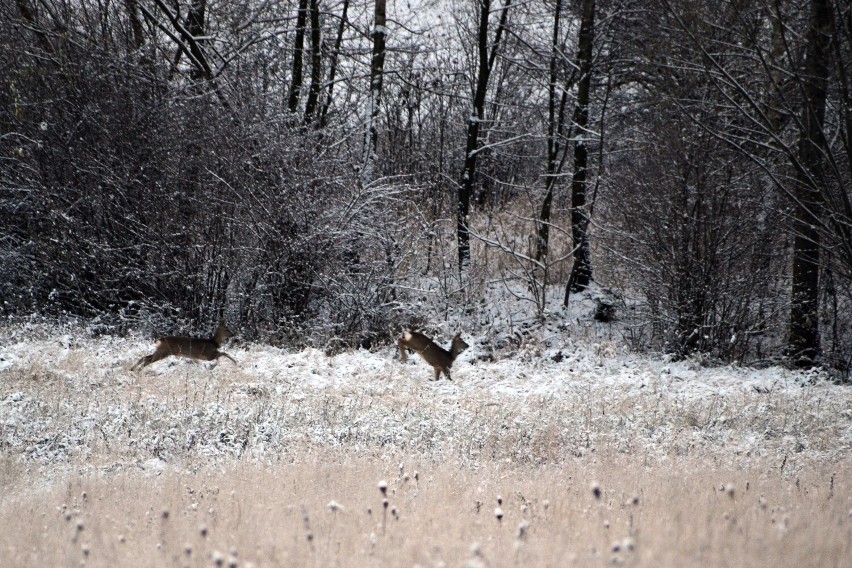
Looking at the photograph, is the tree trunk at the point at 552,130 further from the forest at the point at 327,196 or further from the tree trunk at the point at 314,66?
the tree trunk at the point at 314,66

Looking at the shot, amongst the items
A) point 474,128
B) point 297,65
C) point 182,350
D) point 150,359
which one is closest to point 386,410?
point 182,350

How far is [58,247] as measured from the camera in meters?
14.1

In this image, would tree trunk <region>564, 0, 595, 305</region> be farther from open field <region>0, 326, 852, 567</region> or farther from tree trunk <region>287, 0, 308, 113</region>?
tree trunk <region>287, 0, 308, 113</region>

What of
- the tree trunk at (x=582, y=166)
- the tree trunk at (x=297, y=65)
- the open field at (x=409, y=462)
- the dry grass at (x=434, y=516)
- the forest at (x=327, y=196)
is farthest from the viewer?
the tree trunk at (x=297, y=65)

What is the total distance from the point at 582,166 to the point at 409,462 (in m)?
10.7

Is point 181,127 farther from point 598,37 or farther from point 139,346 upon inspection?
point 598,37

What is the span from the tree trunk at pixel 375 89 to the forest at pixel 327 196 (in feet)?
0.16

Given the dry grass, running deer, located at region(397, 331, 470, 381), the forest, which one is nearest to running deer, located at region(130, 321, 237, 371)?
running deer, located at region(397, 331, 470, 381)

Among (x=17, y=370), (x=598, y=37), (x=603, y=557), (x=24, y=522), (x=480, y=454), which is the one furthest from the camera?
(x=598, y=37)

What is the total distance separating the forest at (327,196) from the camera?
12.5 meters

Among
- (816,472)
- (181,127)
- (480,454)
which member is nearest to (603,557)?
(480,454)

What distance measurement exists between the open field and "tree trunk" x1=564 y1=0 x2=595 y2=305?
468cm

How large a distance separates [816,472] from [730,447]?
0.95 meters

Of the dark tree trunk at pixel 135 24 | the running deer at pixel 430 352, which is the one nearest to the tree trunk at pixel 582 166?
the running deer at pixel 430 352
